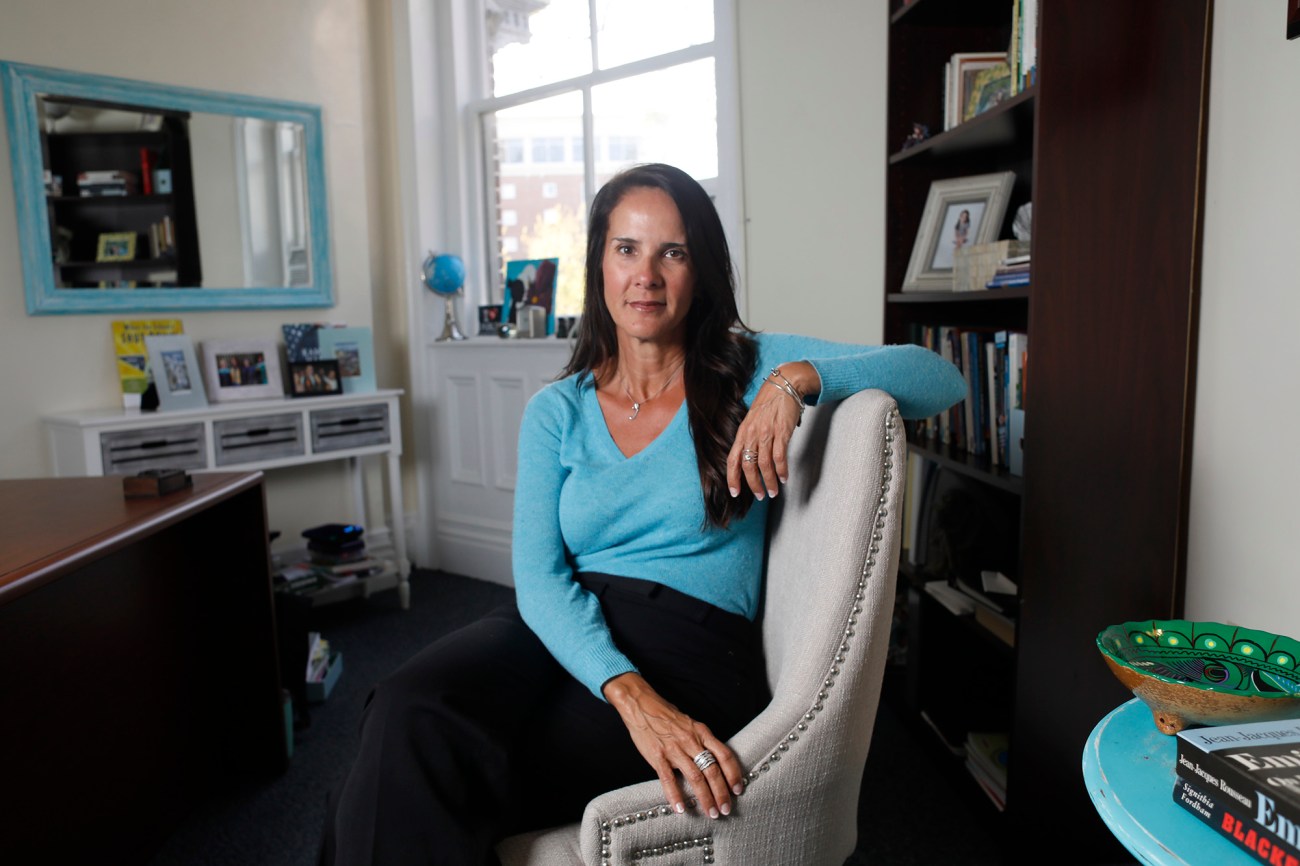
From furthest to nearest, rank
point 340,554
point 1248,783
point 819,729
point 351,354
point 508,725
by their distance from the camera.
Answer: point 351,354
point 340,554
point 508,725
point 819,729
point 1248,783

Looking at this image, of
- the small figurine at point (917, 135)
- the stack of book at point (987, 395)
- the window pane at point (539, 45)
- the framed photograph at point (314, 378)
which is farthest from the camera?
the window pane at point (539, 45)

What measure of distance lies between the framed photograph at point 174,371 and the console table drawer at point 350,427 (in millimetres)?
400

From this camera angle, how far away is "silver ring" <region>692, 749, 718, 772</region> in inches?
39.5

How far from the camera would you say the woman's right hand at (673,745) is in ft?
3.24

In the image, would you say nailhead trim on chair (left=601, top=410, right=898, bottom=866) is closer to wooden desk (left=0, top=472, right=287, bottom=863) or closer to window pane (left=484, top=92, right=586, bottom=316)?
wooden desk (left=0, top=472, right=287, bottom=863)

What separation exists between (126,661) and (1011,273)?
1.97 m

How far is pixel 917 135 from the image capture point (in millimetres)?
2203

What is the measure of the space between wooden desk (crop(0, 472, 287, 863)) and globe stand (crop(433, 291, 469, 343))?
5.94 feet

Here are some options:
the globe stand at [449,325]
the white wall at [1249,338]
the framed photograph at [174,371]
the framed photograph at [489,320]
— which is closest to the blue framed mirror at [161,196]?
the framed photograph at [174,371]

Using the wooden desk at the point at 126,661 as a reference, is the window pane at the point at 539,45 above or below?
above

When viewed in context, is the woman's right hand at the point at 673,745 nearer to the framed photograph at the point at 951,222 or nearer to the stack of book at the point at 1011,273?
the stack of book at the point at 1011,273

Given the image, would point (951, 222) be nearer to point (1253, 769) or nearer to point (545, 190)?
point (1253, 769)

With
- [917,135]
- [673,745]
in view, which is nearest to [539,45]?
[917,135]

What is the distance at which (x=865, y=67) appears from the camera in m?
2.53
